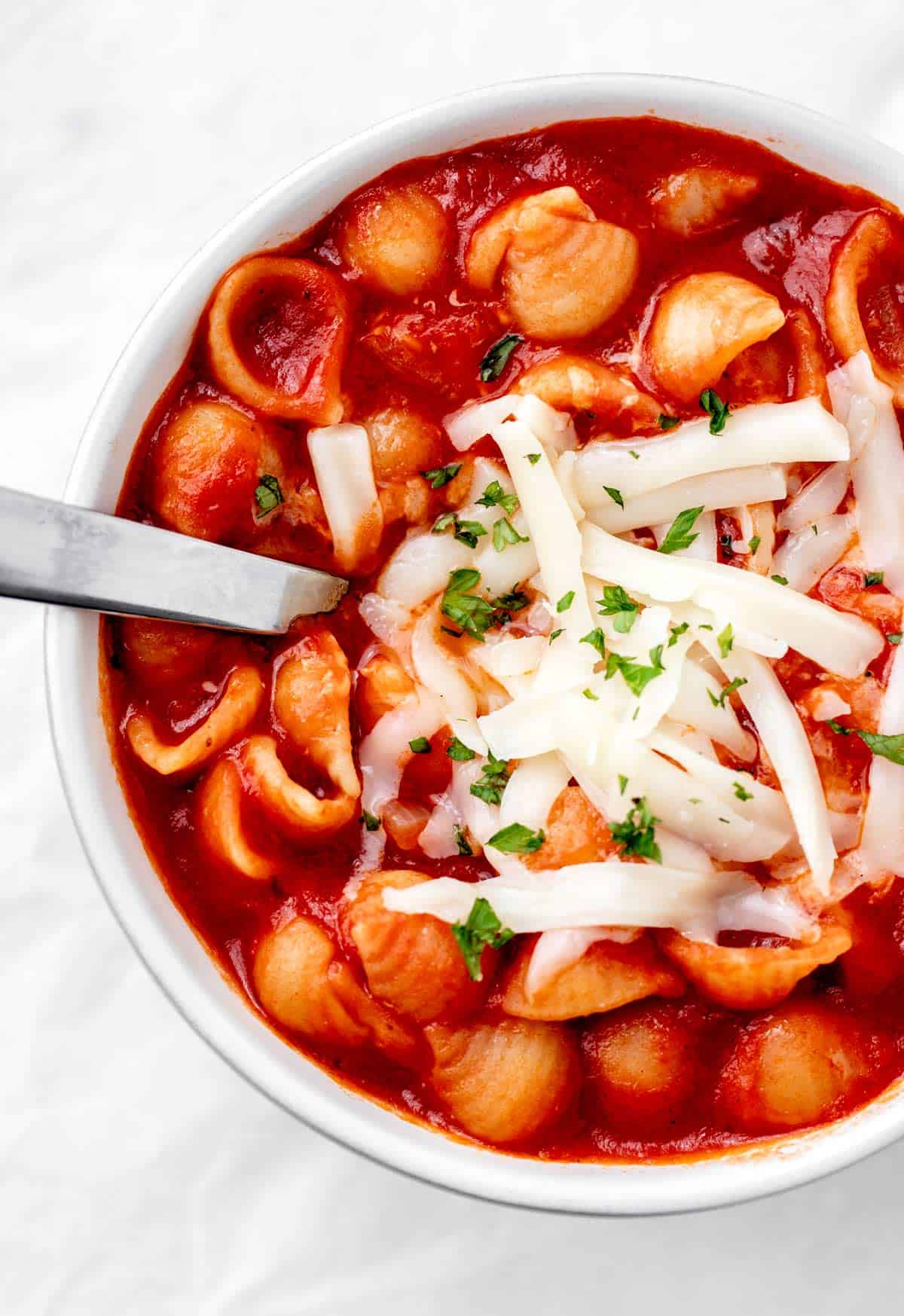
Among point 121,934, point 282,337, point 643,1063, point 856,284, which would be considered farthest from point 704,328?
point 121,934

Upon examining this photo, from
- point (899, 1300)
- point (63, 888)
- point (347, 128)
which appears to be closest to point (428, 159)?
point (347, 128)

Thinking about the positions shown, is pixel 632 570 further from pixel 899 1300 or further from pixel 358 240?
pixel 899 1300

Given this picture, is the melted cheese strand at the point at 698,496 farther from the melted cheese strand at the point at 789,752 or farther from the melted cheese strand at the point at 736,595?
the melted cheese strand at the point at 789,752

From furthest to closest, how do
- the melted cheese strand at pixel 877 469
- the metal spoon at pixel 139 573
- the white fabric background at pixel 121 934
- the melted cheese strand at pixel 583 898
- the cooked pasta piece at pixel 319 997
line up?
the white fabric background at pixel 121 934
the melted cheese strand at pixel 877 469
the cooked pasta piece at pixel 319 997
the melted cheese strand at pixel 583 898
the metal spoon at pixel 139 573

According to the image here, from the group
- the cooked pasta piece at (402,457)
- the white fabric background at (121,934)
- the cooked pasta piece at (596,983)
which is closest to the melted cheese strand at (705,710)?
the cooked pasta piece at (596,983)

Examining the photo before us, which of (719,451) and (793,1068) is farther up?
(719,451)

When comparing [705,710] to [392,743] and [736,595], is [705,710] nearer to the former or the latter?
[736,595]
